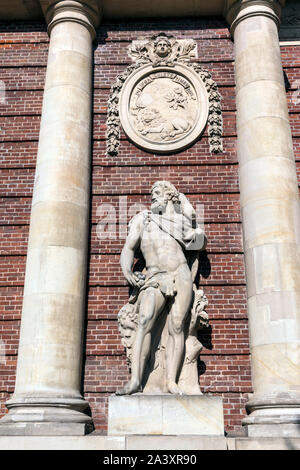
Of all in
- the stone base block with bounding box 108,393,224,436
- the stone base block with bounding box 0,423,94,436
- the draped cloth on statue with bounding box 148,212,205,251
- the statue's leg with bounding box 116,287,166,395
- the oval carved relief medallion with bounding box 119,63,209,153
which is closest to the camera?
Result: the stone base block with bounding box 108,393,224,436

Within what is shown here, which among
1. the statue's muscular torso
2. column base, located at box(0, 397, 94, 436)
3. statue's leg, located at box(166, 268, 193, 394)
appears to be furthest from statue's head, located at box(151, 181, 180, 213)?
column base, located at box(0, 397, 94, 436)

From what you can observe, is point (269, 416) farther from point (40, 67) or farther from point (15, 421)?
point (40, 67)

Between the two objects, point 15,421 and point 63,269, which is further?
point 63,269

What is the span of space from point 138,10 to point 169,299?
22.4 ft

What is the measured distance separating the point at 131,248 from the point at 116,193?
1695 mm

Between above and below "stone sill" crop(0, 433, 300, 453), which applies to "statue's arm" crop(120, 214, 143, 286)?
above

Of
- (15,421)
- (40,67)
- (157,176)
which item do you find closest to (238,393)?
(15,421)

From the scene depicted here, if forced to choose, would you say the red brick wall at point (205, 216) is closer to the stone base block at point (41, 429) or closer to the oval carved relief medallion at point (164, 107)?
the oval carved relief medallion at point (164, 107)

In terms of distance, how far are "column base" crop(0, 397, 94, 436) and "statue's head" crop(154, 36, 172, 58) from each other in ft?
23.7

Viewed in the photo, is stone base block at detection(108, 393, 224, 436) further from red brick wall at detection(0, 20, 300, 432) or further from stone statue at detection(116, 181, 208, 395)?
red brick wall at detection(0, 20, 300, 432)

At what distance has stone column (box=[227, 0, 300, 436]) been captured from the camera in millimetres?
7668

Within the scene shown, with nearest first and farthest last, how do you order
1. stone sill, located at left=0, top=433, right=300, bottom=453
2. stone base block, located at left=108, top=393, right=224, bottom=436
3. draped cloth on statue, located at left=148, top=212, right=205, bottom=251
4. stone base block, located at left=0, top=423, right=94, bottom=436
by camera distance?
1. stone sill, located at left=0, top=433, right=300, bottom=453
2. stone base block, located at left=108, top=393, right=224, bottom=436
3. stone base block, located at left=0, top=423, right=94, bottom=436
4. draped cloth on statue, located at left=148, top=212, right=205, bottom=251

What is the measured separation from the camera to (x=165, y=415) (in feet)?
23.5

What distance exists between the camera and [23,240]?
9578 millimetres
